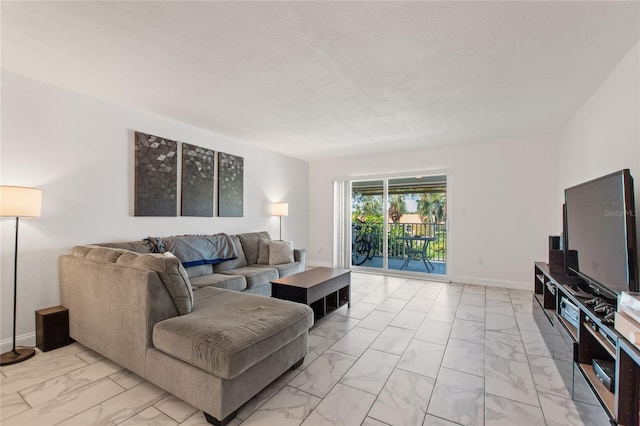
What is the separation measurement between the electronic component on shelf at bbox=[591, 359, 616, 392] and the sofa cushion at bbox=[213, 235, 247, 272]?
3668 millimetres

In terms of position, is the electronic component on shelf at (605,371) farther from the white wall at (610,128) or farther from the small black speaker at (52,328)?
the small black speaker at (52,328)

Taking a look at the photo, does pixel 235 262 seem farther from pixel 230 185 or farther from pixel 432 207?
pixel 432 207

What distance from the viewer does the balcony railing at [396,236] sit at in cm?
541

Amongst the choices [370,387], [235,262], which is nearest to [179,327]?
[370,387]

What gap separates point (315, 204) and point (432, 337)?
4.21 metres

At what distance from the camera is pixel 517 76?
2541 millimetres

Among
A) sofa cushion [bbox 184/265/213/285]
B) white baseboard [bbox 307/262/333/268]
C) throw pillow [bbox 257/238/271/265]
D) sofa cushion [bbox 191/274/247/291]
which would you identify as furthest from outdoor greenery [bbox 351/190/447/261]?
sofa cushion [bbox 184/265/213/285]

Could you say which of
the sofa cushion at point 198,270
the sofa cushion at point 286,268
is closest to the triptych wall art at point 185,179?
the sofa cushion at point 198,270

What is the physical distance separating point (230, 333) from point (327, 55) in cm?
209

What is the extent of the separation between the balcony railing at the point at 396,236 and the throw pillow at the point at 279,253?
2.19 meters

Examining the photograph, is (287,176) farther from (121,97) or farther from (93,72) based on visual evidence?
(93,72)

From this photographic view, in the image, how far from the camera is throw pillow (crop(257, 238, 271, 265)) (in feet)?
14.5

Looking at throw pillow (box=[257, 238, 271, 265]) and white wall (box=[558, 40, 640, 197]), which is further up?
white wall (box=[558, 40, 640, 197])

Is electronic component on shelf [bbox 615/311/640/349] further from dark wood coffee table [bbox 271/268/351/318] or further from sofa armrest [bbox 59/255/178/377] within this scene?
sofa armrest [bbox 59/255/178/377]
